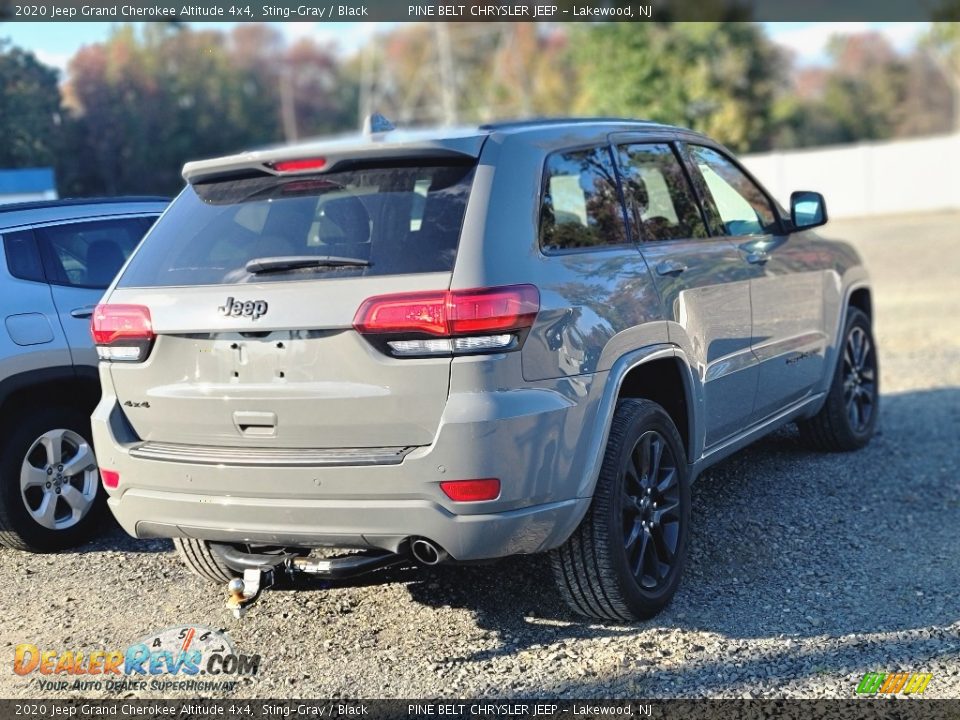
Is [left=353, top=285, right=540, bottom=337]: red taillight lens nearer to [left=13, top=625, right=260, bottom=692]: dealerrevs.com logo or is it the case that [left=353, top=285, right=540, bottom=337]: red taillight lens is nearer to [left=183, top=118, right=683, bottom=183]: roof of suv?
[left=183, top=118, right=683, bottom=183]: roof of suv

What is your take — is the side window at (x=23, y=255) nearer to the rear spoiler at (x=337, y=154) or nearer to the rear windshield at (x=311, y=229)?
the rear windshield at (x=311, y=229)

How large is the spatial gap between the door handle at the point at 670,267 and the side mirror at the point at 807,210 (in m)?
1.57

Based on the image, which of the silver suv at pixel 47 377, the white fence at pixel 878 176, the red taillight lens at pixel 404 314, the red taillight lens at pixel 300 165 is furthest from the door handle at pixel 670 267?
the white fence at pixel 878 176

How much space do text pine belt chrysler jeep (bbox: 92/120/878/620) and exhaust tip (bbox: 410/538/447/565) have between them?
0.04 feet

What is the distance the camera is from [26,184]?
9656mm

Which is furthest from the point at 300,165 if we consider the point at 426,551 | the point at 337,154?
the point at 426,551

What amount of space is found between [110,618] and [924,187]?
1442 inches

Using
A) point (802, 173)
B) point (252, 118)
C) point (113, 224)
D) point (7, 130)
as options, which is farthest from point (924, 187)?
point (113, 224)

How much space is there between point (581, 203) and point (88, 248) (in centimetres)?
299

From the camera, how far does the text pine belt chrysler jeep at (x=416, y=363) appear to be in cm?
370

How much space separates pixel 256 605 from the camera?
482 cm

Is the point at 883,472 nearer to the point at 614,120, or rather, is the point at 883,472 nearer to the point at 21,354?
the point at 614,120

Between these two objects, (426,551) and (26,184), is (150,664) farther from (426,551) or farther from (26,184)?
(26,184)

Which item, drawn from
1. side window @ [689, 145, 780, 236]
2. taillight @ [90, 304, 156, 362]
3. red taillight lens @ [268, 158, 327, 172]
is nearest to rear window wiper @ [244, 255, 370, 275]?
red taillight lens @ [268, 158, 327, 172]
